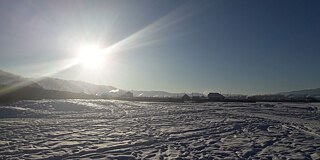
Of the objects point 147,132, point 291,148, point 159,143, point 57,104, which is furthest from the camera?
point 57,104

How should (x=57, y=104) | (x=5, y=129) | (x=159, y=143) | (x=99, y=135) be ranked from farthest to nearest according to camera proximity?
(x=57, y=104)
(x=5, y=129)
(x=99, y=135)
(x=159, y=143)

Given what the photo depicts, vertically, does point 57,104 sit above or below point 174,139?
above

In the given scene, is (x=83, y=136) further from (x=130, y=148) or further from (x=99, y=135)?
(x=130, y=148)

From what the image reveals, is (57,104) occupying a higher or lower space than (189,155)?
higher


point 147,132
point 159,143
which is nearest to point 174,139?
point 159,143

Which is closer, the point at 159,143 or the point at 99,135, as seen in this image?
the point at 159,143

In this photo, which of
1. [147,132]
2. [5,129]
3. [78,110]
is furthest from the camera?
[78,110]

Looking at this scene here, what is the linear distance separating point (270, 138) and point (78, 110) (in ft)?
68.7

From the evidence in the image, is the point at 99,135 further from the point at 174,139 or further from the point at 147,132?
the point at 174,139

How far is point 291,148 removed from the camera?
1052 centimetres

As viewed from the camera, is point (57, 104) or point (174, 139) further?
point (57, 104)

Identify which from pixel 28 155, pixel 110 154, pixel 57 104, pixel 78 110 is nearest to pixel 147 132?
pixel 110 154

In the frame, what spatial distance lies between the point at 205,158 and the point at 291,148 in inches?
141

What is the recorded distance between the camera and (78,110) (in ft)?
96.1
